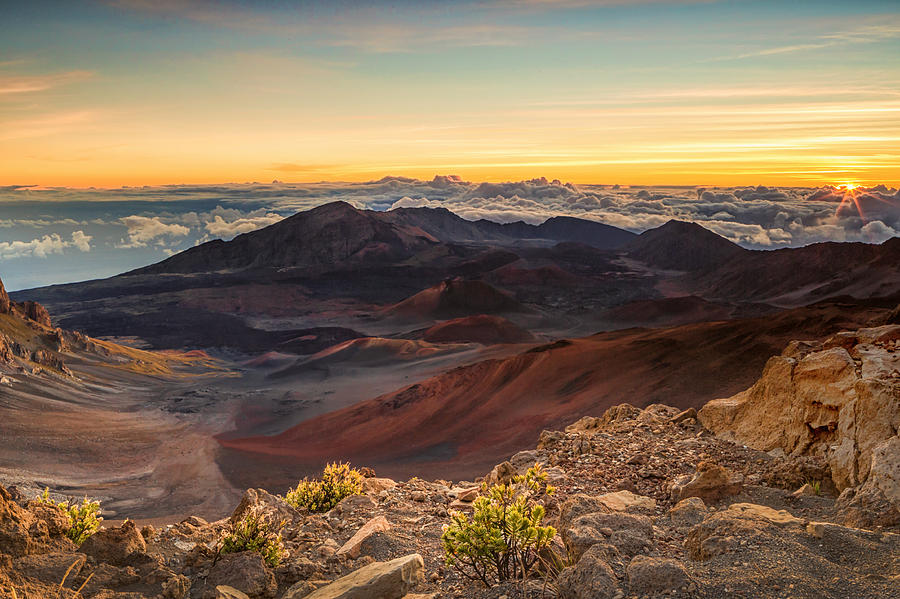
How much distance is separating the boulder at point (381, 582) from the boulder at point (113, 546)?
6.00 feet

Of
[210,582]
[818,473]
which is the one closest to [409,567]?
[210,582]

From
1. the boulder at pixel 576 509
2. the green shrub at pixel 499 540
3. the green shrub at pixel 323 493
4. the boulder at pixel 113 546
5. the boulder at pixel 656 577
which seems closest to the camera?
the boulder at pixel 656 577

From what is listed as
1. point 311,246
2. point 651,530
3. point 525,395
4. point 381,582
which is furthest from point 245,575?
point 311,246

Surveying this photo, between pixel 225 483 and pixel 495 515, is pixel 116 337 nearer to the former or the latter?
pixel 225 483

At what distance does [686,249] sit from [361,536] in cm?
18320

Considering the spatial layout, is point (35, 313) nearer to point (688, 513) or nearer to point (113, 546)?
point (113, 546)

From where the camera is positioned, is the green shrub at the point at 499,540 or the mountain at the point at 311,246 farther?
the mountain at the point at 311,246

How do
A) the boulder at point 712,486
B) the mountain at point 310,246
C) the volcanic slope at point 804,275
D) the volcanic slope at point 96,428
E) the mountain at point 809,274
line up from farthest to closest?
the mountain at point 310,246 < the volcanic slope at point 804,275 < the mountain at point 809,274 < the volcanic slope at point 96,428 < the boulder at point 712,486

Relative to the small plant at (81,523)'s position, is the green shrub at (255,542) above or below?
below

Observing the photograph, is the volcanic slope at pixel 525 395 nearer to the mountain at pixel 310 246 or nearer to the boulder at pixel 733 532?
the boulder at pixel 733 532

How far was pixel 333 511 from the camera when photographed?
7.37 m

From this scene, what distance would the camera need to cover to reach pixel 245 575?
518cm

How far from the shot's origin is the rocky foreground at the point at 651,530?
4.18m

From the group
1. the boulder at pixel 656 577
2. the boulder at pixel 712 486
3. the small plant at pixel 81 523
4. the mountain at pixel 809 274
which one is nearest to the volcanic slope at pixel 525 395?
the boulder at pixel 712 486
